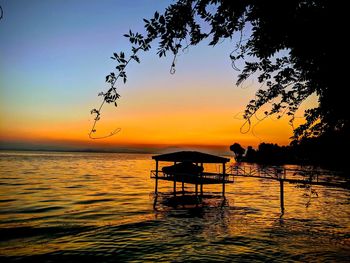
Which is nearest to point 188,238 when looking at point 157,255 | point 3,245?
point 157,255

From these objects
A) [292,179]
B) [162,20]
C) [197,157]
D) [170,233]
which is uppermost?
[162,20]

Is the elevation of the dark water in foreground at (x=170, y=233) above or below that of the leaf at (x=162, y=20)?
below

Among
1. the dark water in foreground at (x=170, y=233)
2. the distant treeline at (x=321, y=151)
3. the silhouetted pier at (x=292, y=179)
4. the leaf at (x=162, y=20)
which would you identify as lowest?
the dark water in foreground at (x=170, y=233)

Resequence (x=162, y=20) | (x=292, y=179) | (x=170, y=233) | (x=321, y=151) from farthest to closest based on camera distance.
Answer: (x=292, y=179)
(x=170, y=233)
(x=321, y=151)
(x=162, y=20)

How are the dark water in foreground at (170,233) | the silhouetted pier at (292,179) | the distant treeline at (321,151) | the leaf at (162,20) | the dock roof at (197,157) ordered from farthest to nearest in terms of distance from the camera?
the dock roof at (197,157), the dark water in foreground at (170,233), the silhouetted pier at (292,179), the distant treeline at (321,151), the leaf at (162,20)

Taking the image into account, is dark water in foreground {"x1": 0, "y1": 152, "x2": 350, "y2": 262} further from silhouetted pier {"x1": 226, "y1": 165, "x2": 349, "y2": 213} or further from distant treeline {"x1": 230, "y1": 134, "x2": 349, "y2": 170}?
distant treeline {"x1": 230, "y1": 134, "x2": 349, "y2": 170}

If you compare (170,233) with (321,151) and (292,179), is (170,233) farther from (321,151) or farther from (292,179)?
(321,151)

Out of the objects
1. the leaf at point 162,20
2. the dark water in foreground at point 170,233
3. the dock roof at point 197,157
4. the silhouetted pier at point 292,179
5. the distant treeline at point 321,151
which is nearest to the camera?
the leaf at point 162,20

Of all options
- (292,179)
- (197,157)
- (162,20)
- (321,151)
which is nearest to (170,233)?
(292,179)

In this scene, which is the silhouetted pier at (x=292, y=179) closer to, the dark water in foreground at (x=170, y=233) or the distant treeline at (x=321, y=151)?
the distant treeline at (x=321, y=151)

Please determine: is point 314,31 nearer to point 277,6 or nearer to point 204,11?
point 277,6

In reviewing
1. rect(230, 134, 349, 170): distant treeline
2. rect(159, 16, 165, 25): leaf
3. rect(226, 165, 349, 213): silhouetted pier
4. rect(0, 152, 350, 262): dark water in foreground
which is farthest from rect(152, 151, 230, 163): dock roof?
rect(159, 16, 165, 25): leaf

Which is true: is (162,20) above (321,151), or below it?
above

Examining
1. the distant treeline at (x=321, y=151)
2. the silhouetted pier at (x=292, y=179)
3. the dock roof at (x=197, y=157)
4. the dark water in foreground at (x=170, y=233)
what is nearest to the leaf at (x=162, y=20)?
the distant treeline at (x=321, y=151)
